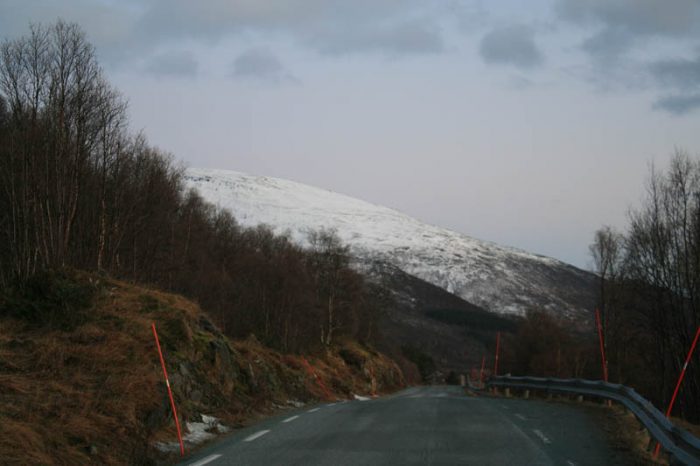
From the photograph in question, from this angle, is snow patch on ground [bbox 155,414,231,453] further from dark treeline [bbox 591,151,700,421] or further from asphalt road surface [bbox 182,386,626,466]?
dark treeline [bbox 591,151,700,421]

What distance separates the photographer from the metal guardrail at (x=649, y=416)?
863 centimetres

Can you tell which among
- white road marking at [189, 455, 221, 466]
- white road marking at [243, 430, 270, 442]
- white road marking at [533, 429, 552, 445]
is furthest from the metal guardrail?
white road marking at [243, 430, 270, 442]

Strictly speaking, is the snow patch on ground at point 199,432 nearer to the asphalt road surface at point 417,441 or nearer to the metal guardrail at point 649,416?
the asphalt road surface at point 417,441

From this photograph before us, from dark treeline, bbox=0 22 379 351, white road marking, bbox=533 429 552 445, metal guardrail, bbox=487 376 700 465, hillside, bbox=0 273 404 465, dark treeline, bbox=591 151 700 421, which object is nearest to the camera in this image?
metal guardrail, bbox=487 376 700 465

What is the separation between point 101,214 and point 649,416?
1940 cm

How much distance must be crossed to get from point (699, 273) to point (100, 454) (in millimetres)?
32061

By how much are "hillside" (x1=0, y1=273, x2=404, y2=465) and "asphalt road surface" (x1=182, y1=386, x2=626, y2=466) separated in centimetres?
128

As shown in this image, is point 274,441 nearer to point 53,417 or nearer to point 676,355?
point 53,417

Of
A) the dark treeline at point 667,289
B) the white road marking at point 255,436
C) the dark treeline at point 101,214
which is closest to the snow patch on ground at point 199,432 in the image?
the white road marking at point 255,436

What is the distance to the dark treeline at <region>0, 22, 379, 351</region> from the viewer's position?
1881 cm

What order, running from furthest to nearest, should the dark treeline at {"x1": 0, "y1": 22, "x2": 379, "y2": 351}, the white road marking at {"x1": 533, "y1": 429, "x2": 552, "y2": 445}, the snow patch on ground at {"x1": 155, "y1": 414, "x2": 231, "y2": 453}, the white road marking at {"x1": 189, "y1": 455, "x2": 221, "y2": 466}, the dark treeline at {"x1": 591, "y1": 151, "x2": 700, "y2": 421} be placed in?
the dark treeline at {"x1": 591, "y1": 151, "x2": 700, "y2": 421} → the dark treeline at {"x1": 0, "y1": 22, "x2": 379, "y2": 351} → the white road marking at {"x1": 533, "y1": 429, "x2": 552, "y2": 445} → the snow patch on ground at {"x1": 155, "y1": 414, "x2": 231, "y2": 453} → the white road marking at {"x1": 189, "y1": 455, "x2": 221, "y2": 466}

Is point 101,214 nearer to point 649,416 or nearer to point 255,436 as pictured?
point 255,436

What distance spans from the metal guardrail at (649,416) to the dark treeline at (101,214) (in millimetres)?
14224

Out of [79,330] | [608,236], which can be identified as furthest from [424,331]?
[79,330]
